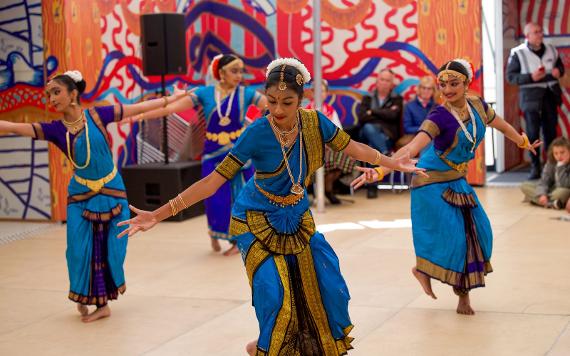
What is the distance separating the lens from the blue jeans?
11.1 meters

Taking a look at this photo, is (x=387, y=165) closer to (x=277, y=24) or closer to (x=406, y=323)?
(x=406, y=323)

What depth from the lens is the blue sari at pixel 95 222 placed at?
606 cm

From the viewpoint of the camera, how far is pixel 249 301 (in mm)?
6398

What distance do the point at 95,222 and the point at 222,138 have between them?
2.07 m

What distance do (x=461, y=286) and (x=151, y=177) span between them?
5.04 m

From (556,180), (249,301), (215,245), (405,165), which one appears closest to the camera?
(405,165)

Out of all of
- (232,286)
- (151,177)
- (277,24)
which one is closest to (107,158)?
(232,286)

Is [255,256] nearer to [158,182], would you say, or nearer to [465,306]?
[465,306]

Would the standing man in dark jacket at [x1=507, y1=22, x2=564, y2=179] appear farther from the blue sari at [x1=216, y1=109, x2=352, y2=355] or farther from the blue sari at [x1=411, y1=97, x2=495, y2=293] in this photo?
the blue sari at [x1=216, y1=109, x2=352, y2=355]

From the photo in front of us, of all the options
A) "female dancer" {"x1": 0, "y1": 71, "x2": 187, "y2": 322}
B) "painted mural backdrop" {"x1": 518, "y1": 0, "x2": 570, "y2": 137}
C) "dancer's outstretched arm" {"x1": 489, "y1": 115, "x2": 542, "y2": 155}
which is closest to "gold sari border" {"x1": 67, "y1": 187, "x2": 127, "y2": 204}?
"female dancer" {"x1": 0, "y1": 71, "x2": 187, "y2": 322}

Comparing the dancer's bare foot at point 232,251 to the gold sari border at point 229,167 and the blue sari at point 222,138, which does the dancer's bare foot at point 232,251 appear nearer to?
the blue sari at point 222,138

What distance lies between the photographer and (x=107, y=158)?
242 inches

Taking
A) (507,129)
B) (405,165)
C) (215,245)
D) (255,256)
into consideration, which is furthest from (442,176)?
(215,245)

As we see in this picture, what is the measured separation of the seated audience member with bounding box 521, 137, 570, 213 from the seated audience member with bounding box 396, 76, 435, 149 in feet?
5.64
